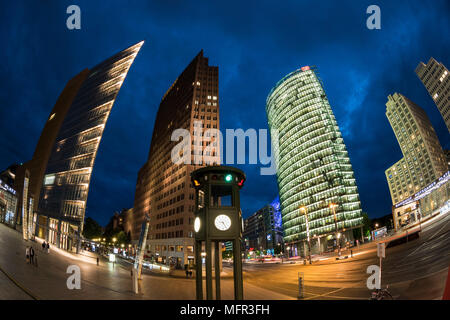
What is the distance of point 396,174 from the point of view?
146m

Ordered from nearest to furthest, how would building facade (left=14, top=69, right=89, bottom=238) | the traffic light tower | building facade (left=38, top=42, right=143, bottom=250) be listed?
the traffic light tower < building facade (left=38, top=42, right=143, bottom=250) < building facade (left=14, top=69, right=89, bottom=238)

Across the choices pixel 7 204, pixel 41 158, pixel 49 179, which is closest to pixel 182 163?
pixel 49 179

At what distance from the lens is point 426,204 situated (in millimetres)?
52531

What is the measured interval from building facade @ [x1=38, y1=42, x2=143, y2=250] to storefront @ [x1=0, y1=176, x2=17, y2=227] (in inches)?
183

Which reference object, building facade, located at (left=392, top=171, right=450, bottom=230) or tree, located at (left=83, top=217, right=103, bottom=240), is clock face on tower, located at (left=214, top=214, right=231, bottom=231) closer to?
building facade, located at (left=392, top=171, right=450, bottom=230)

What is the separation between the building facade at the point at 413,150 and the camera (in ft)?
385

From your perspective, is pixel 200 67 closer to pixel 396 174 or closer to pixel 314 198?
pixel 314 198

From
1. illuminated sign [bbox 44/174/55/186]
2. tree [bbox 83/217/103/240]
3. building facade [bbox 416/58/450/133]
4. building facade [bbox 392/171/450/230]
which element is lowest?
tree [bbox 83/217/103/240]

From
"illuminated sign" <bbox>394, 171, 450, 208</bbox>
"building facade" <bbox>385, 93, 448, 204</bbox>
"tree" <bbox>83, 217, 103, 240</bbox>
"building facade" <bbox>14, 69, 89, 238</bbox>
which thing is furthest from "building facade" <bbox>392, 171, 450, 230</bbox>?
"tree" <bbox>83, 217, 103, 240</bbox>

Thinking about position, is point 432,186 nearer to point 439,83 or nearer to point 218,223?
point 218,223

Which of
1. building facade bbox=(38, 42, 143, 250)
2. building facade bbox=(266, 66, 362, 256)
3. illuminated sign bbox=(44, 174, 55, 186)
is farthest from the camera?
building facade bbox=(266, 66, 362, 256)

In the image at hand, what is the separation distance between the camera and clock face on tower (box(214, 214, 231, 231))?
1078 centimetres

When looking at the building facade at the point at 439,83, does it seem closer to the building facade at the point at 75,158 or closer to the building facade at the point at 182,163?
the building facade at the point at 182,163
